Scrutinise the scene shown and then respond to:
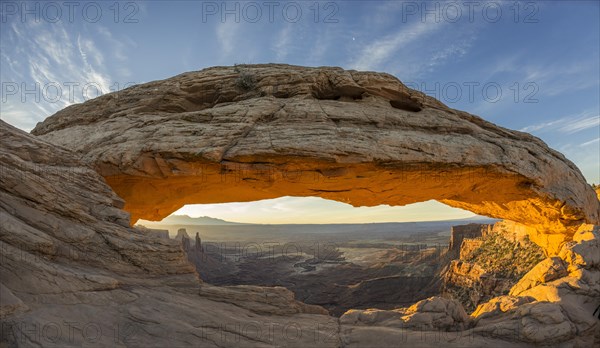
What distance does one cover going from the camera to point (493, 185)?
591 inches

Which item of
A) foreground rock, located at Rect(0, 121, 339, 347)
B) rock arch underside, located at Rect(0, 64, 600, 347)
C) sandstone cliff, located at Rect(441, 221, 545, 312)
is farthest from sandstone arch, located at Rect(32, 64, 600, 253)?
sandstone cliff, located at Rect(441, 221, 545, 312)

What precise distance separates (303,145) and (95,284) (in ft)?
26.0

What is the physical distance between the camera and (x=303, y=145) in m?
11.6

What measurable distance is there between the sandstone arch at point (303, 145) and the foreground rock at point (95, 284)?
8.14 feet

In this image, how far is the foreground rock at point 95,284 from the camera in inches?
282

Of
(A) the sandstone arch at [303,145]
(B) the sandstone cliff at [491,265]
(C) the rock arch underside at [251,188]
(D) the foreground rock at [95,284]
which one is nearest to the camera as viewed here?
(D) the foreground rock at [95,284]

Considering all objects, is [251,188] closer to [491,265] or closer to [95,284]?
[95,284]

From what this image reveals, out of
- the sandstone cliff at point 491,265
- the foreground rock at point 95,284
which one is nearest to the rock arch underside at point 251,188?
the foreground rock at point 95,284

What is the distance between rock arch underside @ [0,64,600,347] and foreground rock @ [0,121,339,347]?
0.15ft

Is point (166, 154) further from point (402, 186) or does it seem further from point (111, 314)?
point (402, 186)

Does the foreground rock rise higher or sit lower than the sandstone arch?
lower

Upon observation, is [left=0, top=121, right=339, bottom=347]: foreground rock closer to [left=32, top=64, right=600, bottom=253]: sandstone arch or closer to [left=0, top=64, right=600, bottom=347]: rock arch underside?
[left=0, top=64, right=600, bottom=347]: rock arch underside

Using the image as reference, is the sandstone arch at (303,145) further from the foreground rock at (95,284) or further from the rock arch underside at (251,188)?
the foreground rock at (95,284)

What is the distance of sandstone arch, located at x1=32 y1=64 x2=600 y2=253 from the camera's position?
39.4 feet
